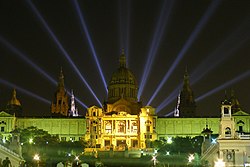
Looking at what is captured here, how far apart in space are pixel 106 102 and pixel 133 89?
9358mm

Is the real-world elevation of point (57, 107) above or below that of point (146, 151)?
above

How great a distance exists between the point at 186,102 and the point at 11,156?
122483 millimetres

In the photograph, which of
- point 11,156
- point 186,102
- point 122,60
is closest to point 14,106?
point 122,60

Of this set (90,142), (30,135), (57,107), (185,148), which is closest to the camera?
(185,148)

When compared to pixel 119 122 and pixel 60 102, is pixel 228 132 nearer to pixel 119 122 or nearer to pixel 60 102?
pixel 119 122

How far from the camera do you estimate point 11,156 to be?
7462 centimetres

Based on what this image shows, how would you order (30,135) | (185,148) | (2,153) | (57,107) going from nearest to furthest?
(2,153), (185,148), (30,135), (57,107)

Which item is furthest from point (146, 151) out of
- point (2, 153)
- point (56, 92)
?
point (2, 153)

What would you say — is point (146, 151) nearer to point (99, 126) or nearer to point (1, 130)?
point (99, 126)

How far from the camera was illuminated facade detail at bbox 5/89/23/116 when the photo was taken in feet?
598

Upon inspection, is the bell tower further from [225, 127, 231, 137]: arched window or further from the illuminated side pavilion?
the illuminated side pavilion

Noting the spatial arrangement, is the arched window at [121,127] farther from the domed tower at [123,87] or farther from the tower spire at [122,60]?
the tower spire at [122,60]

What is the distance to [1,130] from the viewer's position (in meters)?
172

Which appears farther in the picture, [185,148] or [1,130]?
[1,130]
